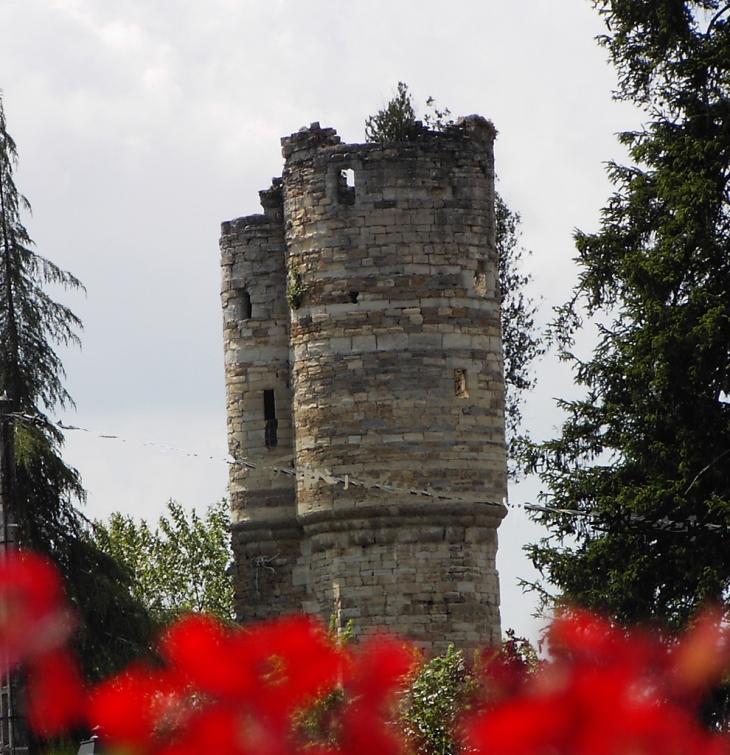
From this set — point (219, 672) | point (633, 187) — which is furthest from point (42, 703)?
point (633, 187)

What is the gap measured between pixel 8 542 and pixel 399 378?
9786 mm

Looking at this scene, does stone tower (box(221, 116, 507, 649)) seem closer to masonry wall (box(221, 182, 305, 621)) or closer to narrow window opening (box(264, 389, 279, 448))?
masonry wall (box(221, 182, 305, 621))

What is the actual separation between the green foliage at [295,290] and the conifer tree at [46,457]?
3.10 m

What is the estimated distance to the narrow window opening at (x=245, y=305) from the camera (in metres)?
29.2

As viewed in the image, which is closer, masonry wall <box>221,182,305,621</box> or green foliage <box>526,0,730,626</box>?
green foliage <box>526,0,730,626</box>

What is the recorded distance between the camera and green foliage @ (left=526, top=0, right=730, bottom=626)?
22.0 metres

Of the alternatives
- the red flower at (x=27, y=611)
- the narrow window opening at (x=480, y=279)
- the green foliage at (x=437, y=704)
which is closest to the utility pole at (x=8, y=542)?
the green foliage at (x=437, y=704)

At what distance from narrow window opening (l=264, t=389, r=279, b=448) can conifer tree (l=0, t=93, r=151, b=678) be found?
2.88 meters

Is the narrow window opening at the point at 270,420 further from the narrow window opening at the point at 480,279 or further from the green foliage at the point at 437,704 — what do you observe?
the green foliage at the point at 437,704

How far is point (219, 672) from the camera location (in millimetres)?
6016

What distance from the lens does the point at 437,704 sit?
70.6 ft

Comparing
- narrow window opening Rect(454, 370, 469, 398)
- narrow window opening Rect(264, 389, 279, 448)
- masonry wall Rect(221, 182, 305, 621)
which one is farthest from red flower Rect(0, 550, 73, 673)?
narrow window opening Rect(264, 389, 279, 448)

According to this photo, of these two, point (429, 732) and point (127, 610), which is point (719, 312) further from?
point (127, 610)

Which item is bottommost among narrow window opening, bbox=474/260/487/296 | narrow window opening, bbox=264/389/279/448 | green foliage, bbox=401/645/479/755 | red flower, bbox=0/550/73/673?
green foliage, bbox=401/645/479/755
